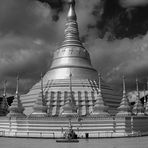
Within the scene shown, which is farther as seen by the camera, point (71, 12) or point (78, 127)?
point (71, 12)

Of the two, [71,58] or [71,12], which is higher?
[71,12]

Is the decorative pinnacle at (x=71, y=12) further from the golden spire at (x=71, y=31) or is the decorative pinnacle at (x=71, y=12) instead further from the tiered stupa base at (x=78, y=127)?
the tiered stupa base at (x=78, y=127)

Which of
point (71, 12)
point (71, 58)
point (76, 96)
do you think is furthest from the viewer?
point (71, 12)

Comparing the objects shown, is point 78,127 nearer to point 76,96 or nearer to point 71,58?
point 76,96

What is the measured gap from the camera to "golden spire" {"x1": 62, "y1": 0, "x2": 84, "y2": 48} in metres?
67.1

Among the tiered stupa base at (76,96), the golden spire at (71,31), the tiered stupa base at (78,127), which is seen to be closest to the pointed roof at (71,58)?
the golden spire at (71,31)

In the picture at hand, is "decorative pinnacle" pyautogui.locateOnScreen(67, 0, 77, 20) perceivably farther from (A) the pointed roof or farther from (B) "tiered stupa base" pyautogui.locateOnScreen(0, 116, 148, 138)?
(B) "tiered stupa base" pyautogui.locateOnScreen(0, 116, 148, 138)

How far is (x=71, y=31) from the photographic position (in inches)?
2689

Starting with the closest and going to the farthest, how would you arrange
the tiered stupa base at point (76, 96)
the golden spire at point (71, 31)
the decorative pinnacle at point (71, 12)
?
the tiered stupa base at point (76, 96) → the golden spire at point (71, 31) → the decorative pinnacle at point (71, 12)

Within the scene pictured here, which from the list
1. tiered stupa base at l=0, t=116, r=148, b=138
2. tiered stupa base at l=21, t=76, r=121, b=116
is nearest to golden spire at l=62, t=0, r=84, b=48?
tiered stupa base at l=21, t=76, r=121, b=116

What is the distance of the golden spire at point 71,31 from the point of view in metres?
67.1

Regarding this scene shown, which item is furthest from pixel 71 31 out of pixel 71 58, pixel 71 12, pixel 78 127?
pixel 78 127

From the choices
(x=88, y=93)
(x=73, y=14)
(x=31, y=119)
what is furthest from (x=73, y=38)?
(x=31, y=119)

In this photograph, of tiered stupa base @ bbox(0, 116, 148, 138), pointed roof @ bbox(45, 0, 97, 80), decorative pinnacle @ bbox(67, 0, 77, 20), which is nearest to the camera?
tiered stupa base @ bbox(0, 116, 148, 138)
